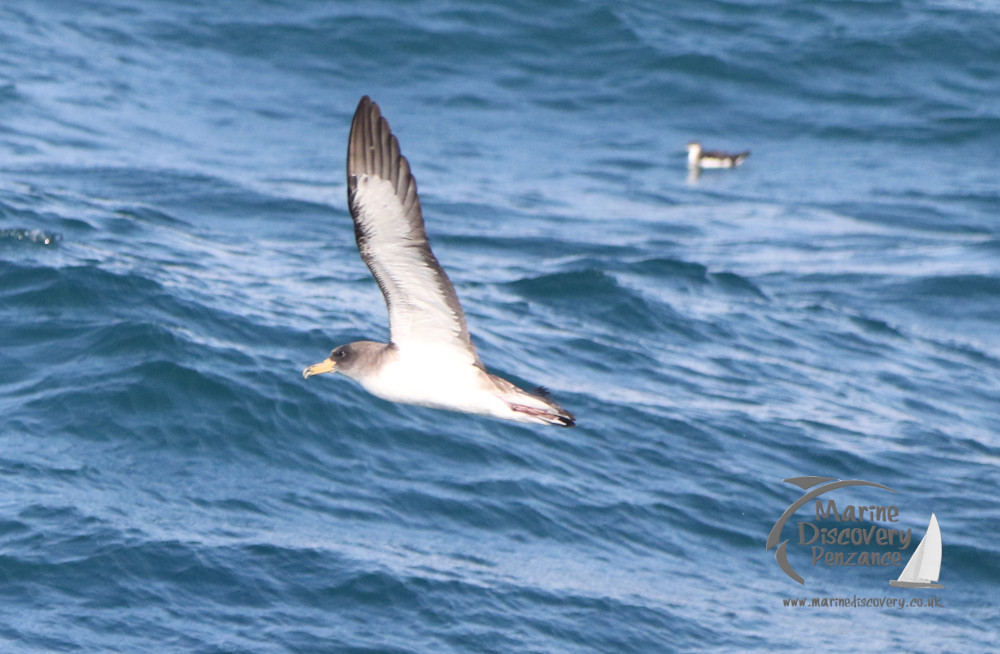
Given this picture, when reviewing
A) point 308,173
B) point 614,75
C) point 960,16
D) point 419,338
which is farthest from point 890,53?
point 419,338

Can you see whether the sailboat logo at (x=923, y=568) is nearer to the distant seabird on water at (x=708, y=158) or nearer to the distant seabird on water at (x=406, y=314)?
the distant seabird on water at (x=406, y=314)

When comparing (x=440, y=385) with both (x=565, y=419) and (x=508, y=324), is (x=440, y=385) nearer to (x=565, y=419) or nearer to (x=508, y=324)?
(x=565, y=419)

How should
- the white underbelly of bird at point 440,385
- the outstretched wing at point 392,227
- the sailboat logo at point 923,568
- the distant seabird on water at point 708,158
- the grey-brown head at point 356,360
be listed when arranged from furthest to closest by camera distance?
the distant seabird on water at point 708,158 < the sailboat logo at point 923,568 < the grey-brown head at point 356,360 < the white underbelly of bird at point 440,385 < the outstretched wing at point 392,227

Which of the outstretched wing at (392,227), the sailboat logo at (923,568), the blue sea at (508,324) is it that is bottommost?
the sailboat logo at (923,568)

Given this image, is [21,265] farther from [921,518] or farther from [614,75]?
[614,75]

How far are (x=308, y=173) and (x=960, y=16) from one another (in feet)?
48.9

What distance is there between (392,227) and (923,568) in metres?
6.47

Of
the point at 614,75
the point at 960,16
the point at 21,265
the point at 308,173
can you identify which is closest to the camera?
the point at 21,265

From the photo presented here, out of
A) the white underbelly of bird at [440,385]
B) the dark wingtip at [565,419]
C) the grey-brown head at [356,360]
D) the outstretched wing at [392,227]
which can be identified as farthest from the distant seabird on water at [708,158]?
the dark wingtip at [565,419]

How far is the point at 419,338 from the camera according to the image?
8266 mm

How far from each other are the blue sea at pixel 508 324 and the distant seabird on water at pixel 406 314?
82.7 inches

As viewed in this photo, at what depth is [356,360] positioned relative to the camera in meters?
8.46

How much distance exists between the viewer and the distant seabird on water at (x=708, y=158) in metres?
21.2

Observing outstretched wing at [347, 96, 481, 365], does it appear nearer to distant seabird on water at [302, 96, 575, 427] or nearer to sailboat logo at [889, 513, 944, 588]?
distant seabird on water at [302, 96, 575, 427]
